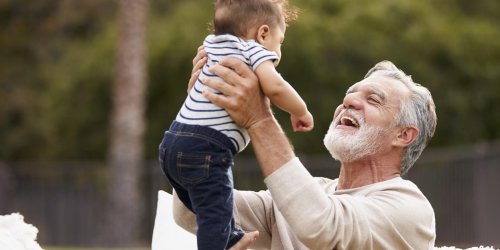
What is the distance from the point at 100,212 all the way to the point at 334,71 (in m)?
3.85

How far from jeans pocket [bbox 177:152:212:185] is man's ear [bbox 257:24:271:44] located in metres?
0.45

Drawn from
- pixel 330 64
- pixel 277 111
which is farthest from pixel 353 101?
pixel 330 64

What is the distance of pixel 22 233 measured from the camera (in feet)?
16.9

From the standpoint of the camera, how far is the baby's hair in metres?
4.52

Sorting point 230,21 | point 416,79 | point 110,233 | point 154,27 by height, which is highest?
point 154,27

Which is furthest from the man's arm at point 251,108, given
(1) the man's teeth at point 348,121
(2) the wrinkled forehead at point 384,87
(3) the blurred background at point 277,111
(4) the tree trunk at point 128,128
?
(4) the tree trunk at point 128,128

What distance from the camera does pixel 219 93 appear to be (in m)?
4.50

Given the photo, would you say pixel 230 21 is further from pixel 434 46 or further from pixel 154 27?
pixel 154 27

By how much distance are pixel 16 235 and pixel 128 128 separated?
13.0 metres

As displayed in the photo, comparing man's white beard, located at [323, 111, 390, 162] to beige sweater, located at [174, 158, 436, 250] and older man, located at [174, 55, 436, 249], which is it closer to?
older man, located at [174, 55, 436, 249]

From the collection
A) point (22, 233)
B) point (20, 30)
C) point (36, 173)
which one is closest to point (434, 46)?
point (36, 173)

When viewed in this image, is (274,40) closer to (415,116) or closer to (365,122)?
(365,122)

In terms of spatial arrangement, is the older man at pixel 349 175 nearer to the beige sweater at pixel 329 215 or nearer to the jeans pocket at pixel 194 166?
the beige sweater at pixel 329 215

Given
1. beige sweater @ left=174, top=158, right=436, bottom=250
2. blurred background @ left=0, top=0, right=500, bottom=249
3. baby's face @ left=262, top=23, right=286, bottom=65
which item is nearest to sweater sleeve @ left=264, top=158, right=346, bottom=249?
beige sweater @ left=174, top=158, right=436, bottom=250
